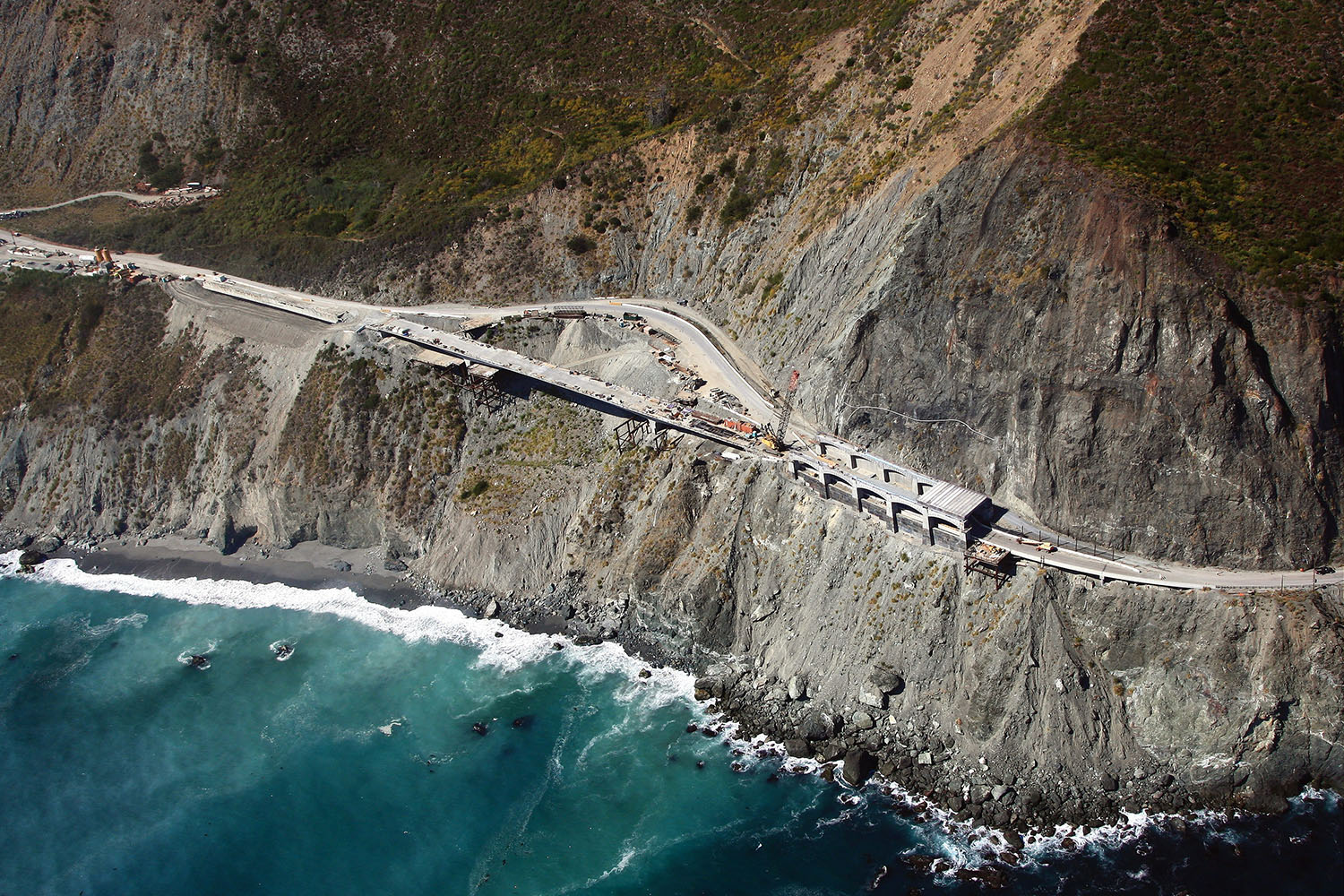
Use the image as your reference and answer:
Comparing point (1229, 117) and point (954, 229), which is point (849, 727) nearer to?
point (954, 229)

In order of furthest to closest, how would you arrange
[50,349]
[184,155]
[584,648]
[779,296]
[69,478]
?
[184,155], [50,349], [69,478], [779,296], [584,648]

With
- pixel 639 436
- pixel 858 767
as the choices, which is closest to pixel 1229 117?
pixel 639 436

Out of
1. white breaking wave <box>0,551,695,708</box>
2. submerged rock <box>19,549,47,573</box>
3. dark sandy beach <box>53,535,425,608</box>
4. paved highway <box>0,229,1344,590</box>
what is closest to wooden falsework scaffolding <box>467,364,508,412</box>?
paved highway <box>0,229,1344,590</box>

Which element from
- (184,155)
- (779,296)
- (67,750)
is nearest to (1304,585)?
(779,296)

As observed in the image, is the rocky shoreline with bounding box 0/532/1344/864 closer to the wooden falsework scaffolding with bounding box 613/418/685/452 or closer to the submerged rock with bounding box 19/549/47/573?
the wooden falsework scaffolding with bounding box 613/418/685/452

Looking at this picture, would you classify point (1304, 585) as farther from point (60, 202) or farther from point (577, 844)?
point (60, 202)
